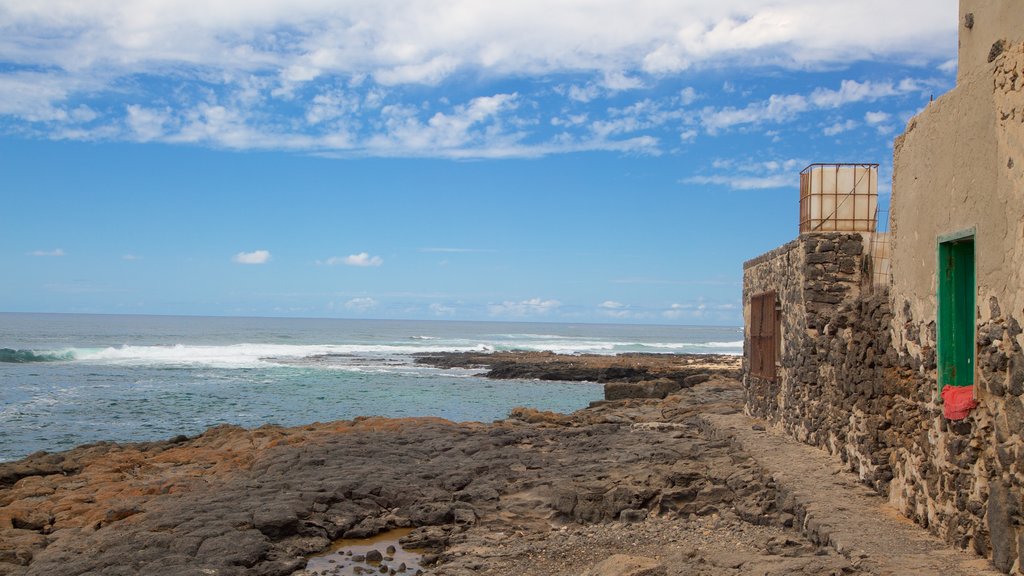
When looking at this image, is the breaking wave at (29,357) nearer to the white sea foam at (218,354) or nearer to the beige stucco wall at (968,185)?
the white sea foam at (218,354)

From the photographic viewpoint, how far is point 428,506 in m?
10.7

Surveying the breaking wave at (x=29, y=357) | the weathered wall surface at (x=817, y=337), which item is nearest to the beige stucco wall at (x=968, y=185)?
the weathered wall surface at (x=817, y=337)

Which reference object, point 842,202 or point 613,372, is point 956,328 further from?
point 613,372

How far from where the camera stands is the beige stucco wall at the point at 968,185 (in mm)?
5301

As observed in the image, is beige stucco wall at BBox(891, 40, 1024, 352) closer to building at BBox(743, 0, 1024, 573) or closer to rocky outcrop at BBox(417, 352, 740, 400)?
building at BBox(743, 0, 1024, 573)

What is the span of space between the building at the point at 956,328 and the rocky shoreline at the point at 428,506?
3.38 ft

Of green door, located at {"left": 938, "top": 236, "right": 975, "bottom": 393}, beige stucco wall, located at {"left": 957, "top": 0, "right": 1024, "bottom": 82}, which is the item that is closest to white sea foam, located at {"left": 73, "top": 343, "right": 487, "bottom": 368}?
green door, located at {"left": 938, "top": 236, "right": 975, "bottom": 393}

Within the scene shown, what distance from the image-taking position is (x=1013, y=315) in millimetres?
5258

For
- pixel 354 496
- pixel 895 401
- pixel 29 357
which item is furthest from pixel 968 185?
pixel 29 357

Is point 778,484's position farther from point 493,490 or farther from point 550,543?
point 493,490

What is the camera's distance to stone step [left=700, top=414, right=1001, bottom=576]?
5930 millimetres

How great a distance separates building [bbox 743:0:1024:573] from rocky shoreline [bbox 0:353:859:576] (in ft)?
3.38

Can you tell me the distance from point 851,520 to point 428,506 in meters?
5.34

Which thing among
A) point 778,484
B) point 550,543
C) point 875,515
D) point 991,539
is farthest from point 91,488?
point 991,539
